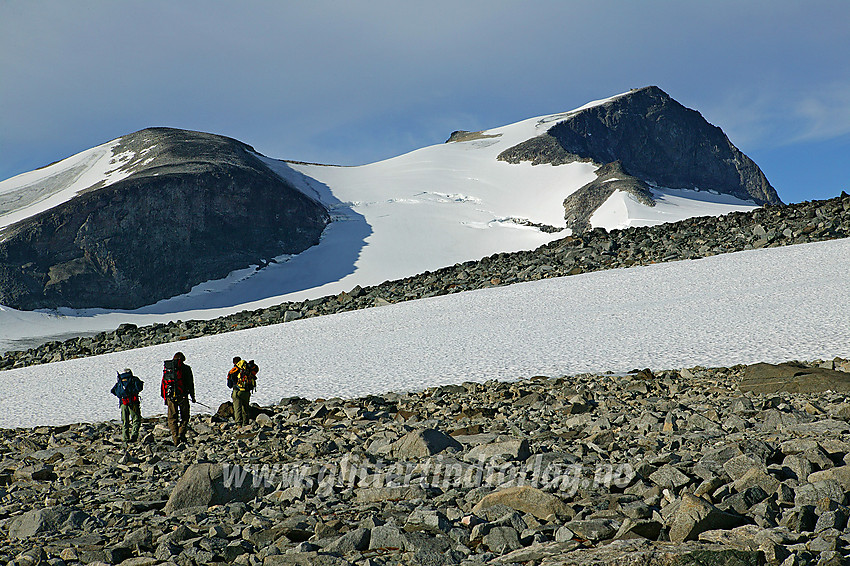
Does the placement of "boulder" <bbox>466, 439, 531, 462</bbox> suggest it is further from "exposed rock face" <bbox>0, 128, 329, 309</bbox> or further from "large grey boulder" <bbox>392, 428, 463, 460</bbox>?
"exposed rock face" <bbox>0, 128, 329, 309</bbox>

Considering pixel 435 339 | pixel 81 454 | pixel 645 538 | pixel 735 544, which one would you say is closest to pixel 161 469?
pixel 81 454

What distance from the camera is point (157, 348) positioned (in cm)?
2239

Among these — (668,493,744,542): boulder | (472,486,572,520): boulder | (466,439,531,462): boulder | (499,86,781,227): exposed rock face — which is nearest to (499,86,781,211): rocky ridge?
(499,86,781,227): exposed rock face

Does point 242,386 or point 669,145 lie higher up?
point 669,145

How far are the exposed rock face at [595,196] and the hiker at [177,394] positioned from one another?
51.0 metres

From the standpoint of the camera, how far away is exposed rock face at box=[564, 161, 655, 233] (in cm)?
6000

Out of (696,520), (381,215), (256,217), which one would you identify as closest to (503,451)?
(696,520)

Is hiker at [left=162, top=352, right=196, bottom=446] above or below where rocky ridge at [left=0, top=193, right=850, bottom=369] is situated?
below

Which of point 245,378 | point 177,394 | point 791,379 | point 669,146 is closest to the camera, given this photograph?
point 791,379

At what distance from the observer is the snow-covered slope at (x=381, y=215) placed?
162 ft

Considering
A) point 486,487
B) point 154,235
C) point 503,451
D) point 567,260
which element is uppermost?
point 154,235

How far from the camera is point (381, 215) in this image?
232 ft

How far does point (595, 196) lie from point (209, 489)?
62.8m

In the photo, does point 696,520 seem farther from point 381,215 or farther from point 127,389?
point 381,215
